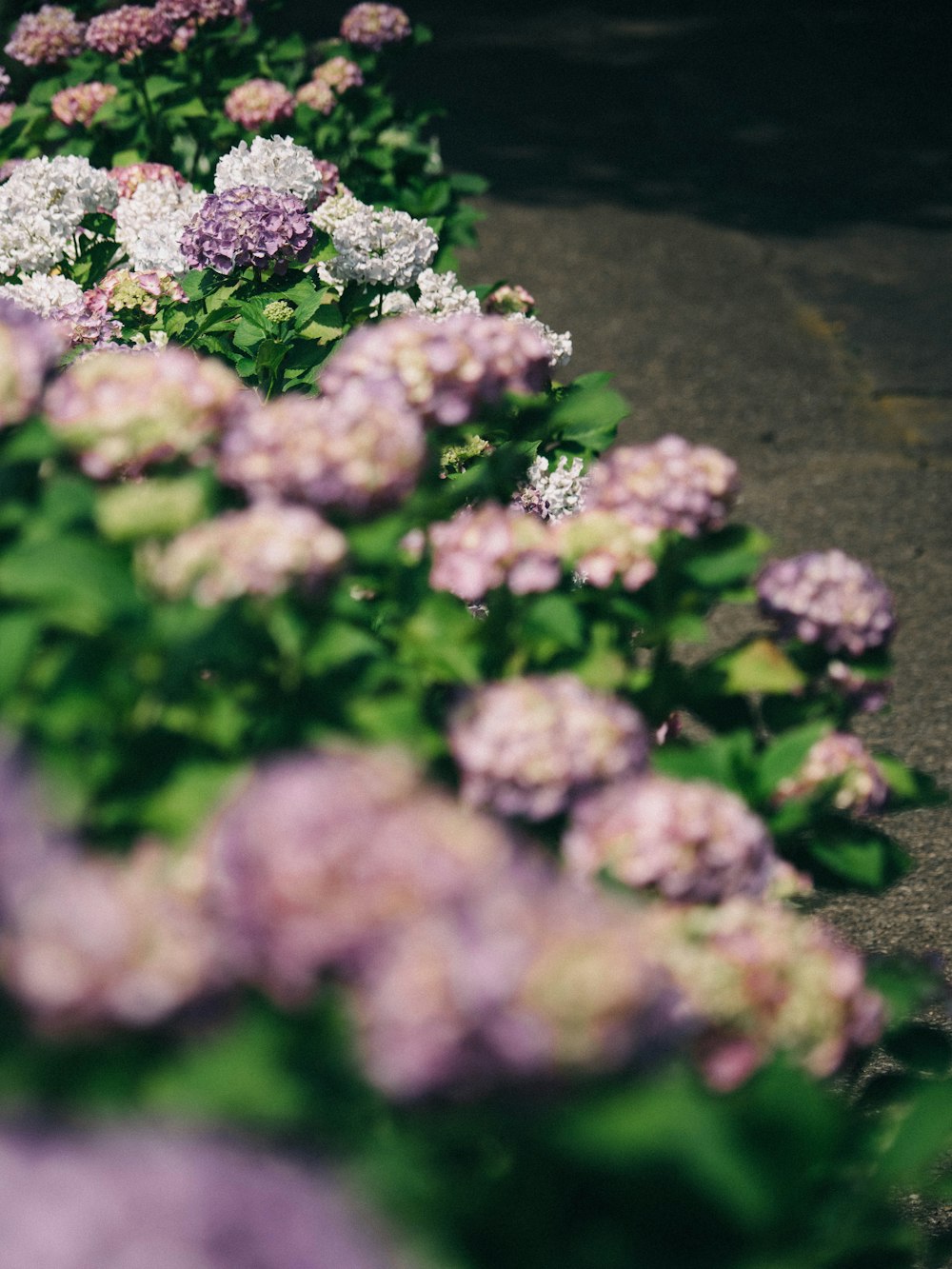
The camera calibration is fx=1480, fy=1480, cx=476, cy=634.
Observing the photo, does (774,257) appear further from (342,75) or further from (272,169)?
(272,169)

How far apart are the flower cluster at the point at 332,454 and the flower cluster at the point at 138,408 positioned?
0.05m

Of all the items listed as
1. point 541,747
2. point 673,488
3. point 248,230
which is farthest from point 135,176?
point 541,747

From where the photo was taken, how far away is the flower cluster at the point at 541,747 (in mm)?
1132

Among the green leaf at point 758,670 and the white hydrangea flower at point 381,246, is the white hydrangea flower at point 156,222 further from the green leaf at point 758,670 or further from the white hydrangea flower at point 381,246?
the green leaf at point 758,670

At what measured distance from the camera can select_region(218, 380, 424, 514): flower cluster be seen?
1229 millimetres

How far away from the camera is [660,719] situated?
5.02ft

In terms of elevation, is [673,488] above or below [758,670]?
above

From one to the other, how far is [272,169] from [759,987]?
229cm

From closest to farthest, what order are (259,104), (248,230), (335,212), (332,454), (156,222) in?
(332,454)
(248,230)
(335,212)
(156,222)
(259,104)

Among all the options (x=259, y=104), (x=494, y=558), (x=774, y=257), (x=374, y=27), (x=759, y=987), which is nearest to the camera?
(x=759, y=987)

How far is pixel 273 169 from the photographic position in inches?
116

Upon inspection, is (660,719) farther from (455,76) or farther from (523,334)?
(455,76)

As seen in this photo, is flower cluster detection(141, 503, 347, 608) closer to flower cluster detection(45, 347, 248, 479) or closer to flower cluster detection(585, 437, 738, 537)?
flower cluster detection(45, 347, 248, 479)

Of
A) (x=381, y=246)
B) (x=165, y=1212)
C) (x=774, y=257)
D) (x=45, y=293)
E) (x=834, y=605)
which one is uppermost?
(x=165, y=1212)
